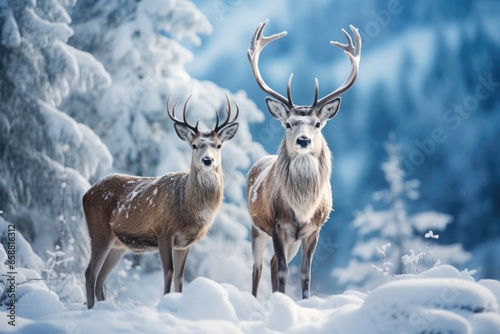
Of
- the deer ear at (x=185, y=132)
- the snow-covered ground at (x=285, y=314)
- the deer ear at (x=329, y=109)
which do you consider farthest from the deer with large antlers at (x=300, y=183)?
the snow-covered ground at (x=285, y=314)

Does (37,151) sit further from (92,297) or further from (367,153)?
(367,153)

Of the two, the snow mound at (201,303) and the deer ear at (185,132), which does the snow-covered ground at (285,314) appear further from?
the deer ear at (185,132)

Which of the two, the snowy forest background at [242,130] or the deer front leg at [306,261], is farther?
the snowy forest background at [242,130]

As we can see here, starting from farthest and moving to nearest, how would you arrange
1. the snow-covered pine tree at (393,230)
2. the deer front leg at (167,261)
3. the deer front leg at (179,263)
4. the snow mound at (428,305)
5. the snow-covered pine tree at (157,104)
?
the snow-covered pine tree at (393,230), the snow-covered pine tree at (157,104), the deer front leg at (179,263), the deer front leg at (167,261), the snow mound at (428,305)

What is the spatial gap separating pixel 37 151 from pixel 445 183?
14.1 metres

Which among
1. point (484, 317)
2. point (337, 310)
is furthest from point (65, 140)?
point (484, 317)

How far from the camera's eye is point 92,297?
6.79m

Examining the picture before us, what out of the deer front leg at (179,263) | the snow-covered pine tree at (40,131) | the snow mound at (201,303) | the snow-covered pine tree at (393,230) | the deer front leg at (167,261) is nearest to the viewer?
the snow mound at (201,303)

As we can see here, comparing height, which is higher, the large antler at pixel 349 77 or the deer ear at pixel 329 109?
the large antler at pixel 349 77

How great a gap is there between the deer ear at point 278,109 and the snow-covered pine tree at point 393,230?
38.7 ft

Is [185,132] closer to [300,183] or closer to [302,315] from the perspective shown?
[300,183]

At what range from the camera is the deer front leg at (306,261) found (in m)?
5.95

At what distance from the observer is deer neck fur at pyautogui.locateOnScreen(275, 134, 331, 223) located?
20.0ft

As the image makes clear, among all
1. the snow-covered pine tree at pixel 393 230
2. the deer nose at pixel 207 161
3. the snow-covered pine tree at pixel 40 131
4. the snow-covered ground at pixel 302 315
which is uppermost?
the snow-covered pine tree at pixel 393 230
